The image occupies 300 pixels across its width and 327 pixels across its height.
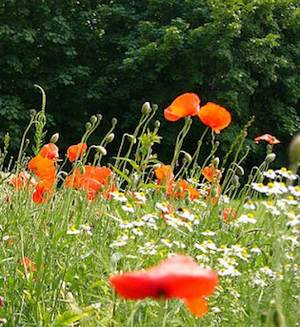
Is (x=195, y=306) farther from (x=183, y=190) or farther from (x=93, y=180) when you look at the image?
(x=183, y=190)

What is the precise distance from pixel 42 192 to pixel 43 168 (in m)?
0.10

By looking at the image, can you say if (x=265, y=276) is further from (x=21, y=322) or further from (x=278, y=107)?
(x=278, y=107)

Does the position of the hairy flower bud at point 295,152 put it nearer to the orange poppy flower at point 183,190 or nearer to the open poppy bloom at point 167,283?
the open poppy bloom at point 167,283

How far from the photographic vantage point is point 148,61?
11.0 metres

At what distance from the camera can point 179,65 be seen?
11273 mm

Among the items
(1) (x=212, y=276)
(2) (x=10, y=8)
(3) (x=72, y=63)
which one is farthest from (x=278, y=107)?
(1) (x=212, y=276)

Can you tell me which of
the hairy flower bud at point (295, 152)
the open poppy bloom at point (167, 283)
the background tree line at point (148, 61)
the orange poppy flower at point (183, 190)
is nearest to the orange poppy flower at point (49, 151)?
the orange poppy flower at point (183, 190)

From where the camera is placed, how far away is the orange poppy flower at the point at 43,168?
1.80m

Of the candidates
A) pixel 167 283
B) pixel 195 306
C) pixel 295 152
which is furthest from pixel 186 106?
pixel 167 283

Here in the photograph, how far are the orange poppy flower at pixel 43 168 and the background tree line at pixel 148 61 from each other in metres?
8.80

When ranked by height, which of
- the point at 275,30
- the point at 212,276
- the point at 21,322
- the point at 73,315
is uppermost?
the point at 275,30

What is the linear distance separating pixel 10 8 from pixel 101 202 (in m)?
10.5

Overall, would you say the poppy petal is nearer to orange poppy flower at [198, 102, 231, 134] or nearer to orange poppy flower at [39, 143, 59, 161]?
orange poppy flower at [198, 102, 231, 134]

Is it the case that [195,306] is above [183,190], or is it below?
above
